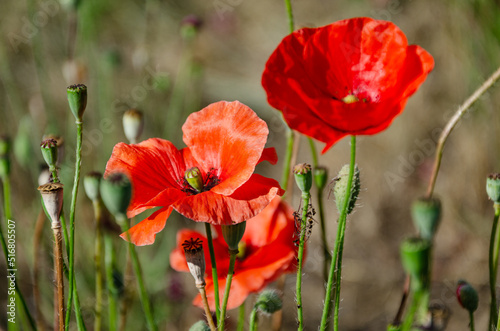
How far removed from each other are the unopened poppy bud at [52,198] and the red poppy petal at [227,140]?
239 millimetres

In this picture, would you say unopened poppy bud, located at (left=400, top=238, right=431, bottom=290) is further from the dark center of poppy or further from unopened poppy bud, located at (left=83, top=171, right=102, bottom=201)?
unopened poppy bud, located at (left=83, top=171, right=102, bottom=201)

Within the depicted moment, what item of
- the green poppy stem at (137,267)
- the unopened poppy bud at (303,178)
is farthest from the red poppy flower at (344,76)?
the green poppy stem at (137,267)

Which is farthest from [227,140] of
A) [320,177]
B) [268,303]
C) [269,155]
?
[268,303]

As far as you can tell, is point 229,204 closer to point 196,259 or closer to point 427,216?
point 196,259

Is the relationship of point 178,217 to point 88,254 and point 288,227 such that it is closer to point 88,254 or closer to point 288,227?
point 88,254

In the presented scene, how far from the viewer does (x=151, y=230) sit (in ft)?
2.75

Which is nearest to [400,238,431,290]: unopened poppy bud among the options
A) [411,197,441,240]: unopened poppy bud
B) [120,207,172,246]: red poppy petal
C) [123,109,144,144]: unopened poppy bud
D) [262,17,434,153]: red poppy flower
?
[411,197,441,240]: unopened poppy bud

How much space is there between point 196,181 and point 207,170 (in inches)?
2.5

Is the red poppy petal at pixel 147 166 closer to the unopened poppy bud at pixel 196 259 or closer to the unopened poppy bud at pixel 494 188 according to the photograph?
the unopened poppy bud at pixel 196 259

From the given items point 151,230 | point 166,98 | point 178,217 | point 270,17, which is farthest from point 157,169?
point 270,17

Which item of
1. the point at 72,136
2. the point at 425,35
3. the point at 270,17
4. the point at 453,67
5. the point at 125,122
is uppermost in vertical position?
the point at 270,17

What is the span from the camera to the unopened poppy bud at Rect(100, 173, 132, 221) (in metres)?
0.67

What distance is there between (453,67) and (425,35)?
247 millimetres

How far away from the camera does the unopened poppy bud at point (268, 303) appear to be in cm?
96
